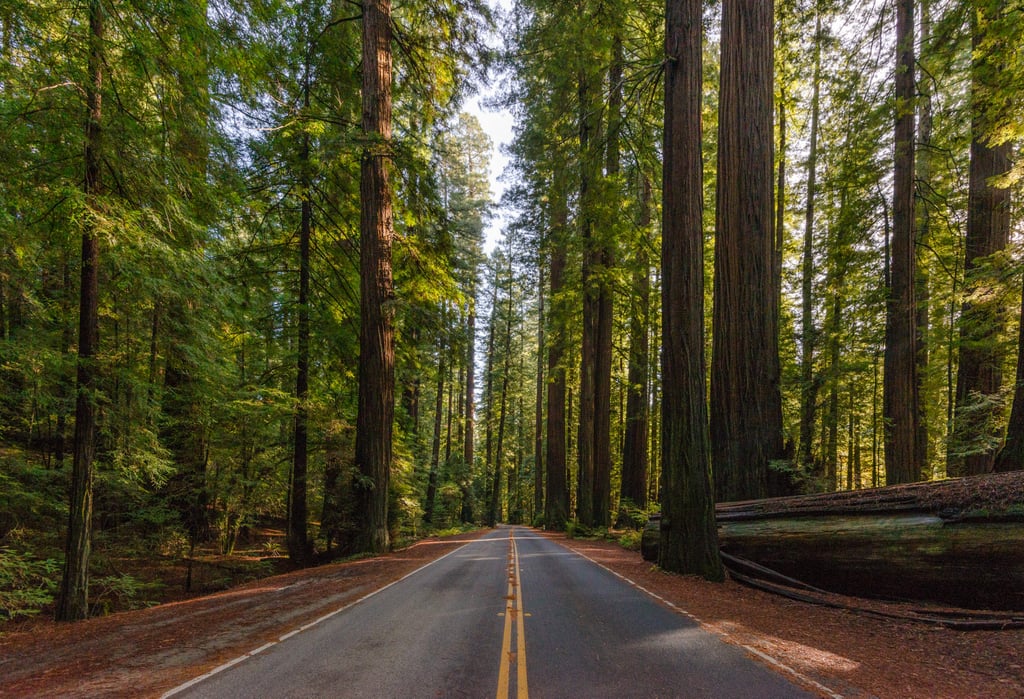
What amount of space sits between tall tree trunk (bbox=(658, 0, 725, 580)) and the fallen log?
1317 millimetres

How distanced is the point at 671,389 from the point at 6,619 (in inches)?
442

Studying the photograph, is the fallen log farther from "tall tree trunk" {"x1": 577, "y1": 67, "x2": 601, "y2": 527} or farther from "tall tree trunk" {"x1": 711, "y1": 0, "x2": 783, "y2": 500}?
"tall tree trunk" {"x1": 577, "y1": 67, "x2": 601, "y2": 527}

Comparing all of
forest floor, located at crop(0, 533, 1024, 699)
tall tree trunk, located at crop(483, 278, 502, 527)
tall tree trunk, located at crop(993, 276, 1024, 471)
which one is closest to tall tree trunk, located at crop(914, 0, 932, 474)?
tall tree trunk, located at crop(993, 276, 1024, 471)

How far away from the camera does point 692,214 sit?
31.4ft

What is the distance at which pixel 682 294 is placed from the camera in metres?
9.52

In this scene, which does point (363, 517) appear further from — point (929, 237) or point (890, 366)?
point (929, 237)

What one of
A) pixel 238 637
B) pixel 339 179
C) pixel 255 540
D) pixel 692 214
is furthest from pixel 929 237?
pixel 255 540

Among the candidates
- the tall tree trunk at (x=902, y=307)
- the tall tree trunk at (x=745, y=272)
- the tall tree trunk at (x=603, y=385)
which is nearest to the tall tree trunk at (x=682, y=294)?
the tall tree trunk at (x=745, y=272)

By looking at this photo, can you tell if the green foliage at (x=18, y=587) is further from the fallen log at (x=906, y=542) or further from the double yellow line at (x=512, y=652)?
the fallen log at (x=906, y=542)

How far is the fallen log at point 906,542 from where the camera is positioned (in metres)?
5.77

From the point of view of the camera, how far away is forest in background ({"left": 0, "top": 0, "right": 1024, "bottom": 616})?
762 cm

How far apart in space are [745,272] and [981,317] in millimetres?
5117

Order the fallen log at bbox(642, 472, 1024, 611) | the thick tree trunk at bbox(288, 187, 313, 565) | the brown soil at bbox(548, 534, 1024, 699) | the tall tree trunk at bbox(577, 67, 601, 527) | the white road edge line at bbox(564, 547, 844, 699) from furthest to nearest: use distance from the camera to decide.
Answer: the tall tree trunk at bbox(577, 67, 601, 527), the thick tree trunk at bbox(288, 187, 313, 565), the fallen log at bbox(642, 472, 1024, 611), the brown soil at bbox(548, 534, 1024, 699), the white road edge line at bbox(564, 547, 844, 699)

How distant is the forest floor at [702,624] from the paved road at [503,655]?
0.48 meters
